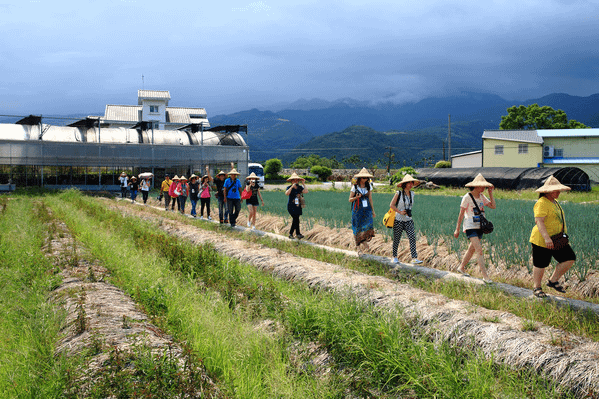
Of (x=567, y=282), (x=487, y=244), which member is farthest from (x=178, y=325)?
(x=487, y=244)

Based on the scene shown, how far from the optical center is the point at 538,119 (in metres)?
59.1

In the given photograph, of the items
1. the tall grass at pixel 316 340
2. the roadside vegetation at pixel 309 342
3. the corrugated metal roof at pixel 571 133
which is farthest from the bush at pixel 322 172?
the tall grass at pixel 316 340

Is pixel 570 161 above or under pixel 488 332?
above

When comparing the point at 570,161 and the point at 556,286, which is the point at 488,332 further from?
the point at 570,161

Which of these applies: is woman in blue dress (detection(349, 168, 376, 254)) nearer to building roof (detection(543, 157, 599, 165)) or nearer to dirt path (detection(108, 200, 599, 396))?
dirt path (detection(108, 200, 599, 396))

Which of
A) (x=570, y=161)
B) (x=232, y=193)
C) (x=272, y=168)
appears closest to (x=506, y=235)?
(x=232, y=193)

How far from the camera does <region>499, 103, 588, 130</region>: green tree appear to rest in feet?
193

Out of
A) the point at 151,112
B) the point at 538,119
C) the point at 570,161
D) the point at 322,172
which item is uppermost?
the point at 151,112

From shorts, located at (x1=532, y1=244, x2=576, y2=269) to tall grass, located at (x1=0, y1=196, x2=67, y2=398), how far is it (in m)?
5.30

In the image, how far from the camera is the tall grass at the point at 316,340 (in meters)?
Answer: 3.25

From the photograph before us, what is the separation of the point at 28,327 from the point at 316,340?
258 centimetres

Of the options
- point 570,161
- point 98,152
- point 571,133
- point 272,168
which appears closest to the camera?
point 98,152

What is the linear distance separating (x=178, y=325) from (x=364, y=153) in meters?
168

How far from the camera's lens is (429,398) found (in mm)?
3178
